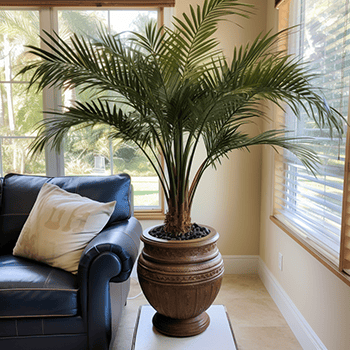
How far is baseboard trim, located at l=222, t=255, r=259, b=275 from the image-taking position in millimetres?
3133

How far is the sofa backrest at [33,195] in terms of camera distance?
2264 mm

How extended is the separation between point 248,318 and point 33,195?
157 centimetres

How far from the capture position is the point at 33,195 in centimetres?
232

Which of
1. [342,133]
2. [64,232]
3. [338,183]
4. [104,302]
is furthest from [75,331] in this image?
[342,133]

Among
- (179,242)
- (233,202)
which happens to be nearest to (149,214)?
(233,202)

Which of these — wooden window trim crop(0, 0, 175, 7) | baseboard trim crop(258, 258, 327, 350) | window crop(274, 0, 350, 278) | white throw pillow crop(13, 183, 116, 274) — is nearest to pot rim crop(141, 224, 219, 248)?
white throw pillow crop(13, 183, 116, 274)

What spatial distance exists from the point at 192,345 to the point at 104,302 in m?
0.46

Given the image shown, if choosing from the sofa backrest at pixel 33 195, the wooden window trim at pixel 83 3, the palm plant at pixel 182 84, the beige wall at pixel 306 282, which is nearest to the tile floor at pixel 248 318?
the beige wall at pixel 306 282

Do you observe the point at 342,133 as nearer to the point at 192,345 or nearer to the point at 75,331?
the point at 192,345

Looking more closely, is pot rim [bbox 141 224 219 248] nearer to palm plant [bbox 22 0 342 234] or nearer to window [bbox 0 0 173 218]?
palm plant [bbox 22 0 342 234]

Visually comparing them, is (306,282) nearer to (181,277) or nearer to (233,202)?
(181,277)

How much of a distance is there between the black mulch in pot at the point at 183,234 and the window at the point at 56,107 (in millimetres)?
1149

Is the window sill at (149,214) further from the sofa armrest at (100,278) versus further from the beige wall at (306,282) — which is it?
the sofa armrest at (100,278)

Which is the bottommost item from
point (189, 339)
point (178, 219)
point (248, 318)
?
point (248, 318)
